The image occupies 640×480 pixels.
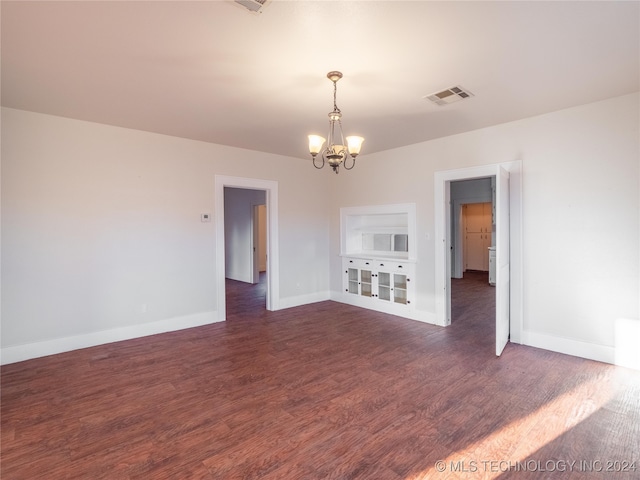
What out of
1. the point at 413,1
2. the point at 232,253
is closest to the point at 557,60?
the point at 413,1

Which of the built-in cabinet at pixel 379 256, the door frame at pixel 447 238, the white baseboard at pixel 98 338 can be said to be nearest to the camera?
the white baseboard at pixel 98 338

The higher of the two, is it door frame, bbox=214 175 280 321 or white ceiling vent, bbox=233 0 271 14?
white ceiling vent, bbox=233 0 271 14

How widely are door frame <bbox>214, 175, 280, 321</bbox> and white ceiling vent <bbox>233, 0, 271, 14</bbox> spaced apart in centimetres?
336

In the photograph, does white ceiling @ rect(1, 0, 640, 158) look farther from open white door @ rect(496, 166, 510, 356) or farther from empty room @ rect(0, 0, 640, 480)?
open white door @ rect(496, 166, 510, 356)

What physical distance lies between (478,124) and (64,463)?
5.11 m

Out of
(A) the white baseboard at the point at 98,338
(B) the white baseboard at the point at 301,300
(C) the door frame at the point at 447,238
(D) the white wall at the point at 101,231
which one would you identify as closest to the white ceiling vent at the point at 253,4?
(C) the door frame at the point at 447,238

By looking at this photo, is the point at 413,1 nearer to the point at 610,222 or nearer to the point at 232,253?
the point at 610,222

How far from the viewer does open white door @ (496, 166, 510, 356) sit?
11.6 ft

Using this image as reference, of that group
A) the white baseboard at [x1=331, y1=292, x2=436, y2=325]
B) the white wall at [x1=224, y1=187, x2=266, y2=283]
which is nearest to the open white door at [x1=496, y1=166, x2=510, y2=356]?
the white baseboard at [x1=331, y1=292, x2=436, y2=325]

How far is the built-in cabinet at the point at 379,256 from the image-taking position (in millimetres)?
5215

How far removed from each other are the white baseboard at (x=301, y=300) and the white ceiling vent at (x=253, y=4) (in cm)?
461

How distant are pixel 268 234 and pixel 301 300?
4.68 ft

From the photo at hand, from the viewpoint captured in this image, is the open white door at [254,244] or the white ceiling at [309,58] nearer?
the white ceiling at [309,58]

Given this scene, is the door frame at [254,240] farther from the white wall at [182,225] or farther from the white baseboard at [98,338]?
the white baseboard at [98,338]
